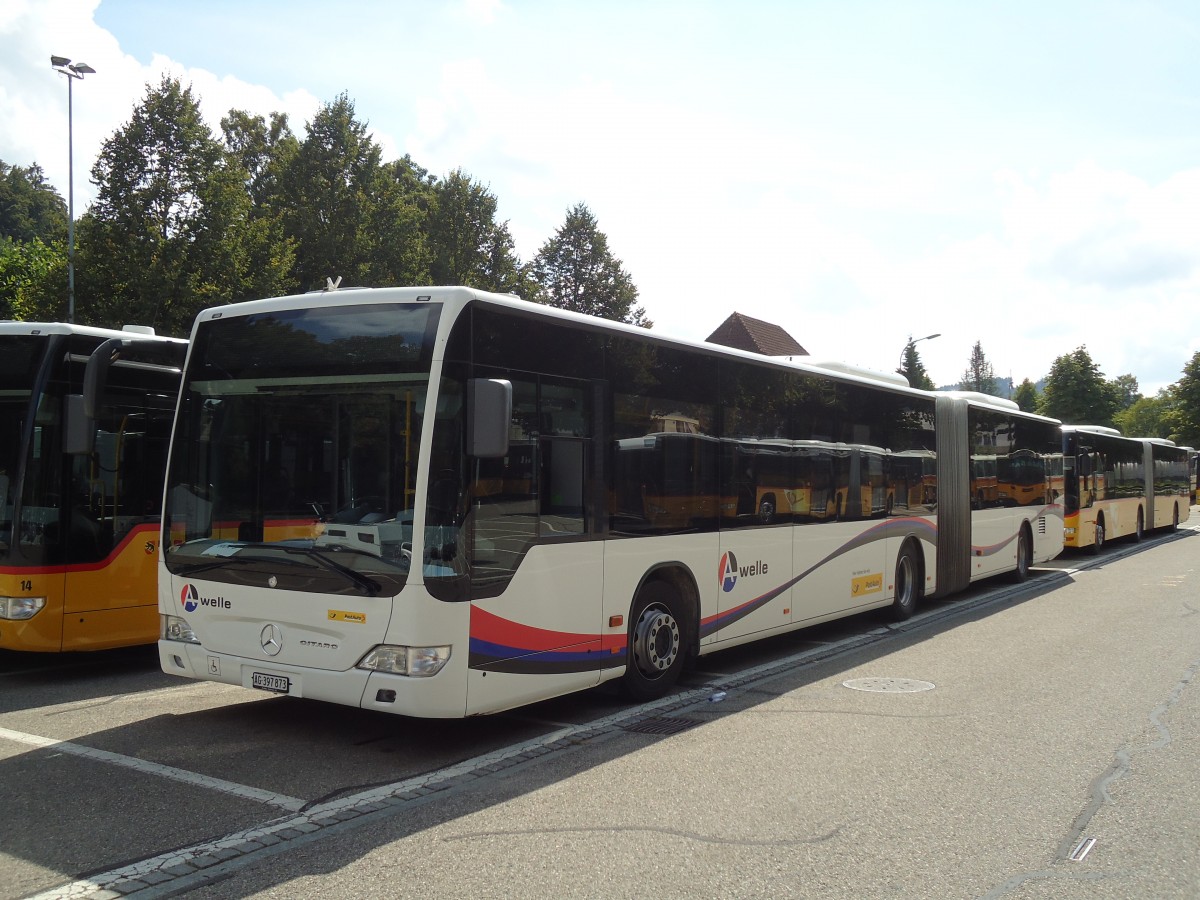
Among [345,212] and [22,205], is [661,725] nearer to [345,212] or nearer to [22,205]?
[345,212]

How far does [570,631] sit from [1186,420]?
264 ft

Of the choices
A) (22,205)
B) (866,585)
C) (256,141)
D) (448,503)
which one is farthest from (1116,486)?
(22,205)

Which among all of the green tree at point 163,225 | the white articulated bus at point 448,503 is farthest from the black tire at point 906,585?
the green tree at point 163,225

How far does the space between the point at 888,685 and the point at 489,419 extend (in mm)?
4964

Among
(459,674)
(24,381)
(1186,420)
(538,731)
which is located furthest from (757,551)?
(1186,420)

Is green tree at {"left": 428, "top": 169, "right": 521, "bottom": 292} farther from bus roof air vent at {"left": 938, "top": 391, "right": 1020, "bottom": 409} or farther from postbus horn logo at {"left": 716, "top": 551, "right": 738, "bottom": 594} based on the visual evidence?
postbus horn logo at {"left": 716, "top": 551, "right": 738, "bottom": 594}

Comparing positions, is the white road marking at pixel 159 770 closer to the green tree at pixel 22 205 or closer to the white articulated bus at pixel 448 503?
the white articulated bus at pixel 448 503

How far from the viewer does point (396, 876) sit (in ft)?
15.2

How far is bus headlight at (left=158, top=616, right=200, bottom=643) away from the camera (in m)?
7.22

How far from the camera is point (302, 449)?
22.2 ft

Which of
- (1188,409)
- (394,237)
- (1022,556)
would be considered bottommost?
(1022,556)

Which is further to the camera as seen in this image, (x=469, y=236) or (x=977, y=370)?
(x=977, y=370)

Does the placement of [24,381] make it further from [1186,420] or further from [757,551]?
[1186,420]

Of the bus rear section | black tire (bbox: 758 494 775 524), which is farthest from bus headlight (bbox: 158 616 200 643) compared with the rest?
black tire (bbox: 758 494 775 524)
